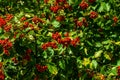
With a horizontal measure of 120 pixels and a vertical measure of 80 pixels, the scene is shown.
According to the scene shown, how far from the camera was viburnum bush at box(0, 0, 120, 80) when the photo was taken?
3.89 m

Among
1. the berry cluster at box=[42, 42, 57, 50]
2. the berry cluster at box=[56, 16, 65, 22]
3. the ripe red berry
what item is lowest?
the berry cluster at box=[42, 42, 57, 50]

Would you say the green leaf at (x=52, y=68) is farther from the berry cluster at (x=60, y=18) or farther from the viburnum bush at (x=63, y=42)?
the berry cluster at (x=60, y=18)

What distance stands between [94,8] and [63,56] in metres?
0.85

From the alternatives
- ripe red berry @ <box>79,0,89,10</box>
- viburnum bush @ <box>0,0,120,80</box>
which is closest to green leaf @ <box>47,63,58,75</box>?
viburnum bush @ <box>0,0,120,80</box>

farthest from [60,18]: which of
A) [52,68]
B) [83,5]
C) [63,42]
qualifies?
[52,68]

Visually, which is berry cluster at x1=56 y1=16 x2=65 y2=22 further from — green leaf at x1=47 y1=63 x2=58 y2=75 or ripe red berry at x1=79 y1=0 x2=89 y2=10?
green leaf at x1=47 y1=63 x2=58 y2=75

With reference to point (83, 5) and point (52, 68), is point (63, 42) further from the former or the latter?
point (83, 5)

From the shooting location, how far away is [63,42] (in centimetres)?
390

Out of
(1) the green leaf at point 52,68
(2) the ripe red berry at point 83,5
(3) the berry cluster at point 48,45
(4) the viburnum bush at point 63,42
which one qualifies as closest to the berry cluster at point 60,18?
(4) the viburnum bush at point 63,42

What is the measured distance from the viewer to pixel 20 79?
415 centimetres

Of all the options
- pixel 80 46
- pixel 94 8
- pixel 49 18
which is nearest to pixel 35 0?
pixel 49 18

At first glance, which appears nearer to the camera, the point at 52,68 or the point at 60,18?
the point at 52,68

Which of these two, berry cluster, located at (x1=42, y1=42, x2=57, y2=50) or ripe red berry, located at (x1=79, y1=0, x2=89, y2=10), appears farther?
ripe red berry, located at (x1=79, y1=0, x2=89, y2=10)

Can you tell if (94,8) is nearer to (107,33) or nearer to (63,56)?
(107,33)
